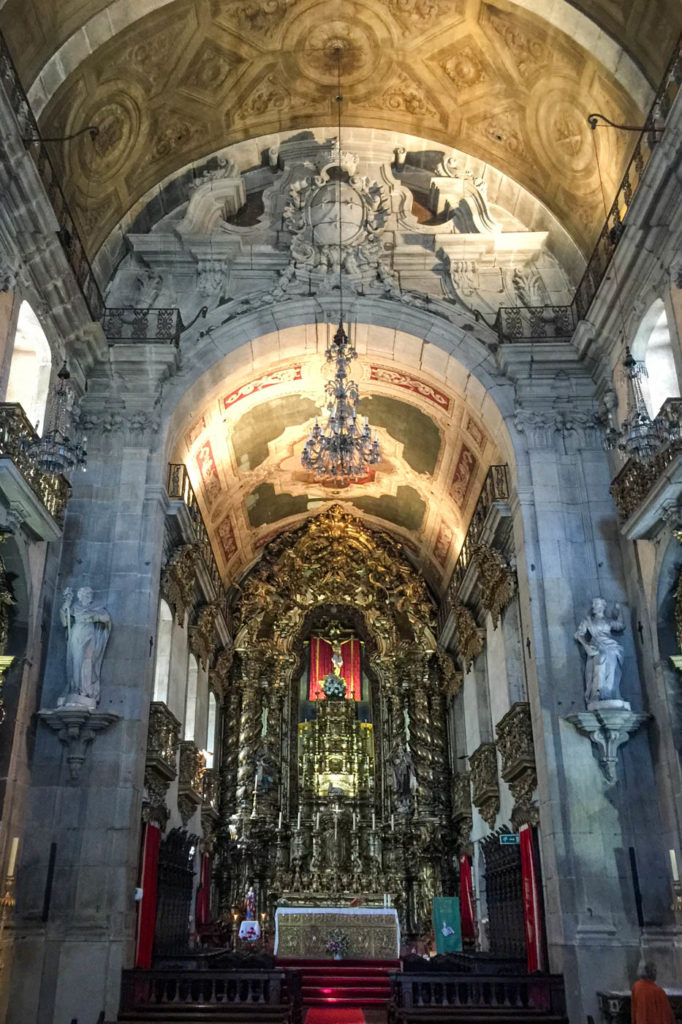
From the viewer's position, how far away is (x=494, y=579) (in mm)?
14523

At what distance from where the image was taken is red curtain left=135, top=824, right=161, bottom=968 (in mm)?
11055

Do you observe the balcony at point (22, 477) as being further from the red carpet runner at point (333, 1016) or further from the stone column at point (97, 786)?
the red carpet runner at point (333, 1016)

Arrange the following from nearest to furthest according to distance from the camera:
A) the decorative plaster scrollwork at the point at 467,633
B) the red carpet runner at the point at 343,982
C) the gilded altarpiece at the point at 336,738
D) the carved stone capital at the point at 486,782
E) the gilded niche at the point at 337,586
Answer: the red carpet runner at the point at 343,982, the carved stone capital at the point at 486,782, the decorative plaster scrollwork at the point at 467,633, the gilded altarpiece at the point at 336,738, the gilded niche at the point at 337,586

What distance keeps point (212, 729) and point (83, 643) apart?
921 centimetres

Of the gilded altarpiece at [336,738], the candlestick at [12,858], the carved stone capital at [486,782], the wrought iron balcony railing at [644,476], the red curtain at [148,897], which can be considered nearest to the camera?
the wrought iron balcony railing at [644,476]

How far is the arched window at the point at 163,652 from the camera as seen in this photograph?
13990 mm

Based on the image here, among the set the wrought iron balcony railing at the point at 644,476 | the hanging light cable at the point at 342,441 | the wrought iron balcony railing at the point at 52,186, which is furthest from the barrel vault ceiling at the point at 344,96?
the hanging light cable at the point at 342,441

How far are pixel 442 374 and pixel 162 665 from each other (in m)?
6.65

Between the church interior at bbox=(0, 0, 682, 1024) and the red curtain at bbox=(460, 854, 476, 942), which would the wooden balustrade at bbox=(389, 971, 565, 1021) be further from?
the red curtain at bbox=(460, 854, 476, 942)

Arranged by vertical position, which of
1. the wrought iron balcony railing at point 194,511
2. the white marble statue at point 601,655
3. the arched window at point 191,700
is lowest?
the white marble statue at point 601,655

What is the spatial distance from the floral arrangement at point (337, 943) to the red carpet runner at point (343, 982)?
0.49 feet

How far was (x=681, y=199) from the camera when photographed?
380 inches

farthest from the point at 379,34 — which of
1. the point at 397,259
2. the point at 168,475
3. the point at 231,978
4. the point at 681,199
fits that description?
the point at 231,978

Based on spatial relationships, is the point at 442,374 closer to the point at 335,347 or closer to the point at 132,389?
the point at 335,347
